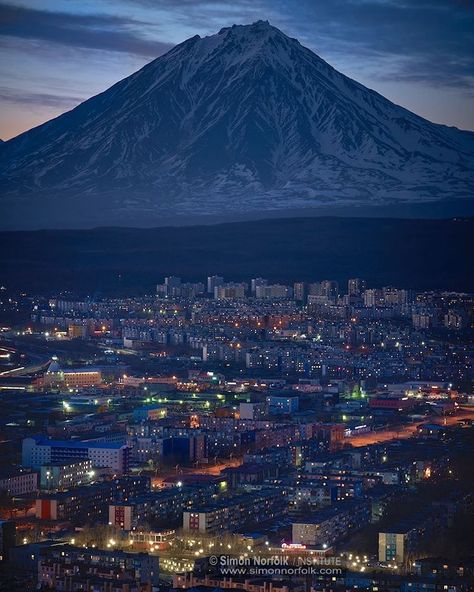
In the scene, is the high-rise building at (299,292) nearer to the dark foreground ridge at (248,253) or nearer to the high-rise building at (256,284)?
the high-rise building at (256,284)

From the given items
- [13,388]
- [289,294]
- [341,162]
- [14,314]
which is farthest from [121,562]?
[341,162]

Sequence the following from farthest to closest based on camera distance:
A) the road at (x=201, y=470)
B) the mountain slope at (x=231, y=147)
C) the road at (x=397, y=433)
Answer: the mountain slope at (x=231, y=147) < the road at (x=397, y=433) < the road at (x=201, y=470)

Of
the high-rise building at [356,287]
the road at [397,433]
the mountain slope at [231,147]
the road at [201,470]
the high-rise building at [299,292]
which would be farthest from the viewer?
the mountain slope at [231,147]

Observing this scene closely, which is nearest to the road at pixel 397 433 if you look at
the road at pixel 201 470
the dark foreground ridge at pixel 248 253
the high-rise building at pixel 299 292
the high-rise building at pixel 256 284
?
the road at pixel 201 470

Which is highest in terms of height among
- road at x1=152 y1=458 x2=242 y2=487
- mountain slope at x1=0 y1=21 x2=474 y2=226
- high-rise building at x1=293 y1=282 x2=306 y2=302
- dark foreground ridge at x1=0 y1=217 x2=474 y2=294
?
mountain slope at x1=0 y1=21 x2=474 y2=226

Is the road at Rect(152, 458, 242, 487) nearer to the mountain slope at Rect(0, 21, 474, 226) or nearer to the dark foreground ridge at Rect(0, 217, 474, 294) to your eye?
the dark foreground ridge at Rect(0, 217, 474, 294)

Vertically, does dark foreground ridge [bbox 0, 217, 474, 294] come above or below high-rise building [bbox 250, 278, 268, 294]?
above

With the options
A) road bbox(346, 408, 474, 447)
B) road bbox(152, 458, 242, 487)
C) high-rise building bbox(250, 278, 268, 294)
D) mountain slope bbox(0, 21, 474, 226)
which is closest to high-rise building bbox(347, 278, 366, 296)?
high-rise building bbox(250, 278, 268, 294)
